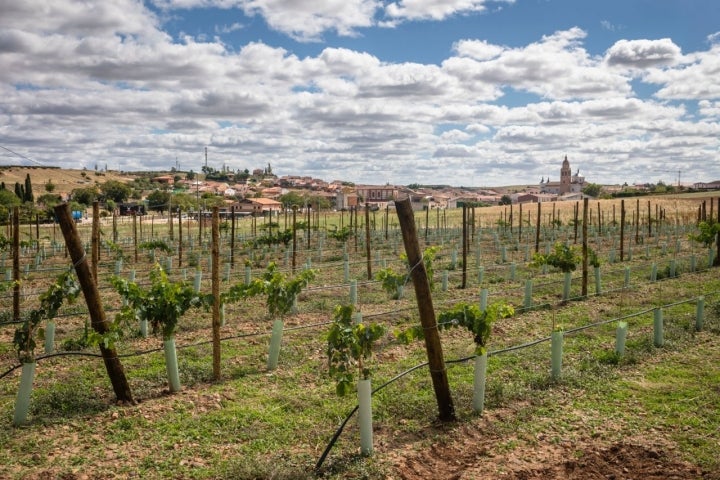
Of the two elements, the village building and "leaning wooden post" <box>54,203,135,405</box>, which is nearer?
"leaning wooden post" <box>54,203,135,405</box>

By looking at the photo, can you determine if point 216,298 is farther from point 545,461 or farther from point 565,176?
point 565,176

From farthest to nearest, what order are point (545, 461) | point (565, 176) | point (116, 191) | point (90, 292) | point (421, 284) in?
1. point (565, 176)
2. point (116, 191)
3. point (90, 292)
4. point (421, 284)
5. point (545, 461)

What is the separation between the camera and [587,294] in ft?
47.2

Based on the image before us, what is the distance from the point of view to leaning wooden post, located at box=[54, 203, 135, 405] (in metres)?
6.39

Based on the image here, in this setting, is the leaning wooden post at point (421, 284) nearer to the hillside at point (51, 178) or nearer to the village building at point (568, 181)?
the hillside at point (51, 178)

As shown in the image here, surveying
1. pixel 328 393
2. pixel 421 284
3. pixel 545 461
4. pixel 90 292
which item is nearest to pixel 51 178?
pixel 90 292

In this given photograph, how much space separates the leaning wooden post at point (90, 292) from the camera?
6387 mm

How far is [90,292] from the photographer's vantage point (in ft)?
21.4

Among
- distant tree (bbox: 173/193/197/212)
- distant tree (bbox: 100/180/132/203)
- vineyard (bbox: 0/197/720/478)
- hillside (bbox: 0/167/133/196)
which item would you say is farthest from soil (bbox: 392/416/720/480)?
hillside (bbox: 0/167/133/196)

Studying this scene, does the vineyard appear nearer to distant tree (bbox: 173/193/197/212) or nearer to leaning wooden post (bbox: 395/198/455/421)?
leaning wooden post (bbox: 395/198/455/421)

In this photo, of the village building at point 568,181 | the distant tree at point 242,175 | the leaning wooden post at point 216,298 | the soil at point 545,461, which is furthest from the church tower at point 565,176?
the soil at point 545,461

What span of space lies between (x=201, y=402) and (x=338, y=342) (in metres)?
2.36

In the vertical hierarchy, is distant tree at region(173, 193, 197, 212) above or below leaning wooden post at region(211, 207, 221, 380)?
above

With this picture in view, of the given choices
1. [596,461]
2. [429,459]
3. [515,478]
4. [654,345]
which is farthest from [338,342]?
[654,345]
